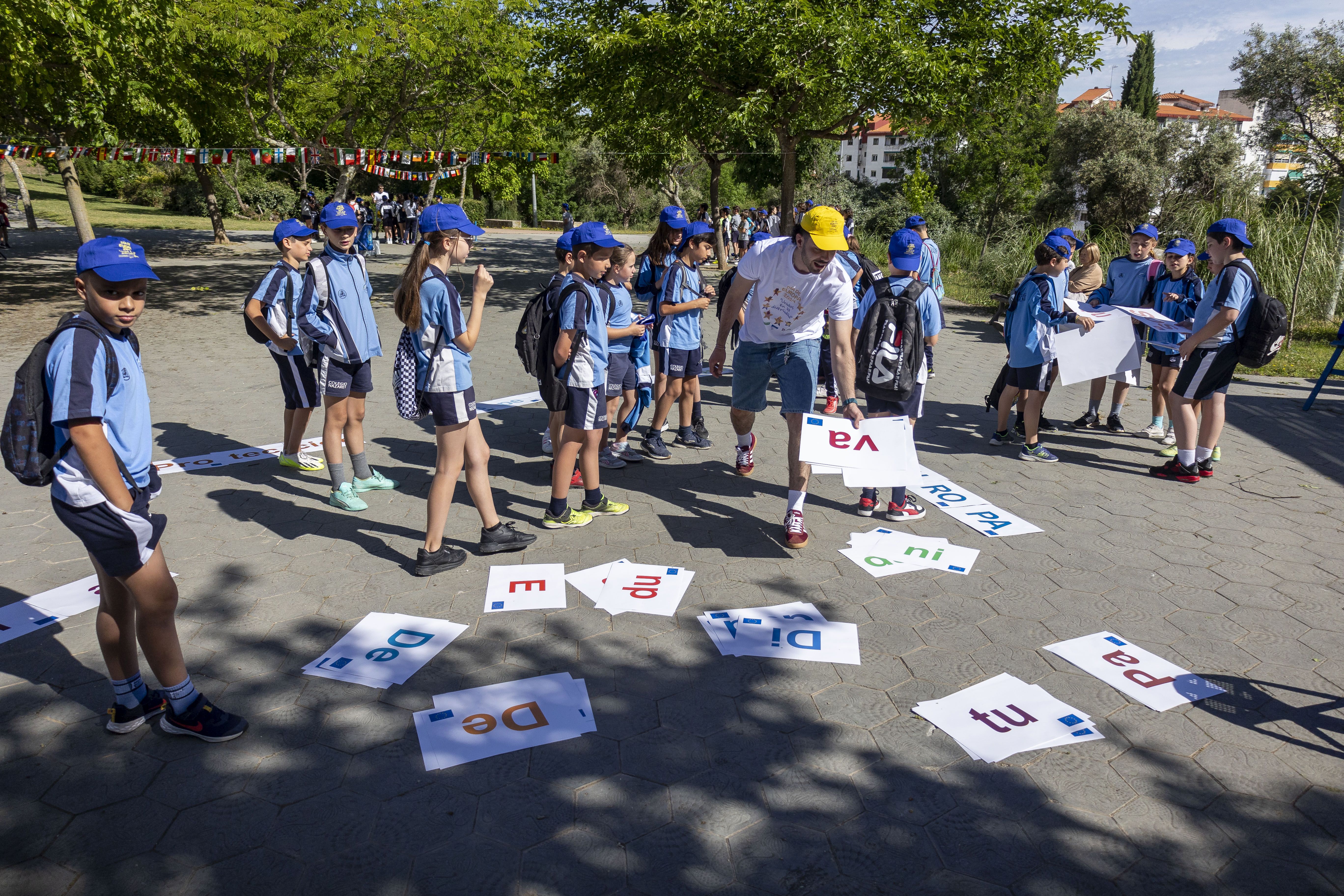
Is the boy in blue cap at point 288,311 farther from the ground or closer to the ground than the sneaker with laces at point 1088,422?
farther from the ground

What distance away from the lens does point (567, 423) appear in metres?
4.79

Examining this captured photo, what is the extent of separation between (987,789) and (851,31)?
10398 millimetres

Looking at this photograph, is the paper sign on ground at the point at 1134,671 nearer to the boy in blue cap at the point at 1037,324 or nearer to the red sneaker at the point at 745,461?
the red sneaker at the point at 745,461

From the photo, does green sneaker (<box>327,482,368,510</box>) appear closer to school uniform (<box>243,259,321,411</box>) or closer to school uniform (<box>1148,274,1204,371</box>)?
school uniform (<box>243,259,321,411</box>)

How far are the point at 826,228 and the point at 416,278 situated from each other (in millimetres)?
2122

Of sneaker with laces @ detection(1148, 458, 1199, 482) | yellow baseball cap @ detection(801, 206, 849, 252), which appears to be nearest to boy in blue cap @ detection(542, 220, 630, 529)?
yellow baseball cap @ detection(801, 206, 849, 252)

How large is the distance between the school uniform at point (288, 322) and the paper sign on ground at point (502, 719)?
119 inches

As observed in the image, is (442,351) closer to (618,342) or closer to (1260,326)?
(618,342)

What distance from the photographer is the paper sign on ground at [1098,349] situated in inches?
266

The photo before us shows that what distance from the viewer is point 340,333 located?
5.20m

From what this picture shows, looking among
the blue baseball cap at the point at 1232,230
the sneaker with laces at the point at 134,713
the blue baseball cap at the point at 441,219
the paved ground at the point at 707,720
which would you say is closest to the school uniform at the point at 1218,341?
the blue baseball cap at the point at 1232,230

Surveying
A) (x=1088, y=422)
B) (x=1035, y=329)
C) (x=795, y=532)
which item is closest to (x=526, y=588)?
(x=795, y=532)

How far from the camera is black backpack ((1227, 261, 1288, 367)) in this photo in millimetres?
5715

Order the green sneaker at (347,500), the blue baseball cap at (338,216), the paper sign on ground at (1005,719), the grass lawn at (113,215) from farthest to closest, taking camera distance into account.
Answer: the grass lawn at (113,215)
the green sneaker at (347,500)
the blue baseball cap at (338,216)
the paper sign on ground at (1005,719)
